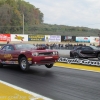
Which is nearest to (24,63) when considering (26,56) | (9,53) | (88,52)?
(26,56)

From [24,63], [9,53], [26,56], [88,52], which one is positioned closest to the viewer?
[26,56]

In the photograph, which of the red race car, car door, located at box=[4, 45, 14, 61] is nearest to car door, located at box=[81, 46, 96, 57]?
the red race car

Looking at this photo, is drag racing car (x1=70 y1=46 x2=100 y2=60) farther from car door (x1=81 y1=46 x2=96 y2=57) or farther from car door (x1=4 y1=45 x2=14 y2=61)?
car door (x1=4 y1=45 x2=14 y2=61)

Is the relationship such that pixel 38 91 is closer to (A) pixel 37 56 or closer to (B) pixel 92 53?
(A) pixel 37 56

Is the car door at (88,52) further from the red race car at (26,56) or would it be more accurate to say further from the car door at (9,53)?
the car door at (9,53)

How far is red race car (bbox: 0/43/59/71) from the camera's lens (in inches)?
416

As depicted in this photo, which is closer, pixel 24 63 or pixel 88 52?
pixel 24 63

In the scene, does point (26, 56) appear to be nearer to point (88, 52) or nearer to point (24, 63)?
point (24, 63)

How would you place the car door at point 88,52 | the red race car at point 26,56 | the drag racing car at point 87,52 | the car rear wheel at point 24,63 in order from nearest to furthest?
1. the red race car at point 26,56
2. the car rear wheel at point 24,63
3. the drag racing car at point 87,52
4. the car door at point 88,52

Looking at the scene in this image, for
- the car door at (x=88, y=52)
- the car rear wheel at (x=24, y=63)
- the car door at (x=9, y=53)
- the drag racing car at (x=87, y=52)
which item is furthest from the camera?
the car door at (x=88, y=52)

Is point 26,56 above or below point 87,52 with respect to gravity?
above

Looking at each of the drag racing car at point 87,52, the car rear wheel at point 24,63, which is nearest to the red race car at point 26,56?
the car rear wheel at point 24,63

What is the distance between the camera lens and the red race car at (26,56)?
10.6 meters

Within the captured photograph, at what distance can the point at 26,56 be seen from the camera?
35.3 feet
